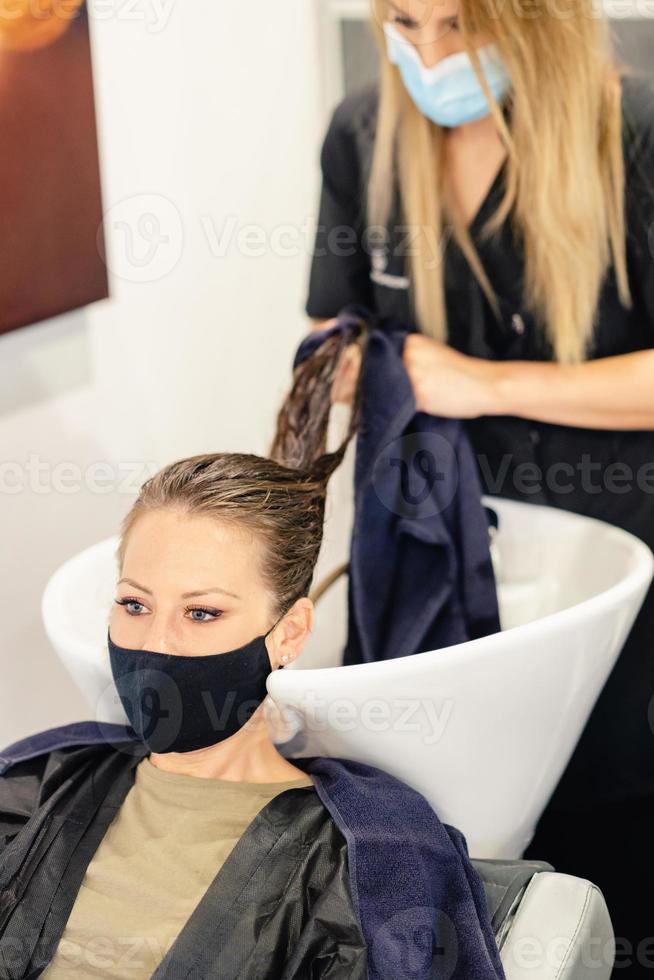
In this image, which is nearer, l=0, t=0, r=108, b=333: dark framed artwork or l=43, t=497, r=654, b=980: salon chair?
l=43, t=497, r=654, b=980: salon chair

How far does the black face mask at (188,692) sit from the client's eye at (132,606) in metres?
0.04

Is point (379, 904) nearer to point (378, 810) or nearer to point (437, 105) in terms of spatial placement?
point (378, 810)

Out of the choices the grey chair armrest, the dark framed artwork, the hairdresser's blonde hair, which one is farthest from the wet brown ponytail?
the grey chair armrest

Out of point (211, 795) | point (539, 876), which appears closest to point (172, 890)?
point (211, 795)

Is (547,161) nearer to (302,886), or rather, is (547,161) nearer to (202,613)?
(202,613)

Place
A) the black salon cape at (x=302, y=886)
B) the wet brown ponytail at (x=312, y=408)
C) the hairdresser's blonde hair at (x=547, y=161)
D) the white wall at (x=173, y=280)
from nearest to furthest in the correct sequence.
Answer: the black salon cape at (x=302, y=886) < the hairdresser's blonde hair at (x=547, y=161) < the wet brown ponytail at (x=312, y=408) < the white wall at (x=173, y=280)

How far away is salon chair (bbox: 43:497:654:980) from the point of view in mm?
1156

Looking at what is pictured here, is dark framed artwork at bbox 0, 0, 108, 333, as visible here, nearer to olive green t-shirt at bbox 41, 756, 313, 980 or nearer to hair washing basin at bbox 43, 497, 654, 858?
hair washing basin at bbox 43, 497, 654, 858

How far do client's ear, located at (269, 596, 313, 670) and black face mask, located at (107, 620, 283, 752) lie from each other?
3 centimetres

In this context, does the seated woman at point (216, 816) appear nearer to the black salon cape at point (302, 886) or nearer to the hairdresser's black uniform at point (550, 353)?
the black salon cape at point (302, 886)

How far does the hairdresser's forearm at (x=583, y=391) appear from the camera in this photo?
4.86 ft

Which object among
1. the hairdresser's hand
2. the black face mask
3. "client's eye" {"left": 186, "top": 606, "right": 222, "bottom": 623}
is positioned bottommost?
the black face mask

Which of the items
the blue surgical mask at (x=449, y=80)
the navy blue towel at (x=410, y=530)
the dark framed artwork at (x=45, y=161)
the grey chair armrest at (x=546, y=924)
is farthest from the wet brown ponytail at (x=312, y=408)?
the grey chair armrest at (x=546, y=924)

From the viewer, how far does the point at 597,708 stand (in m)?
1.74
